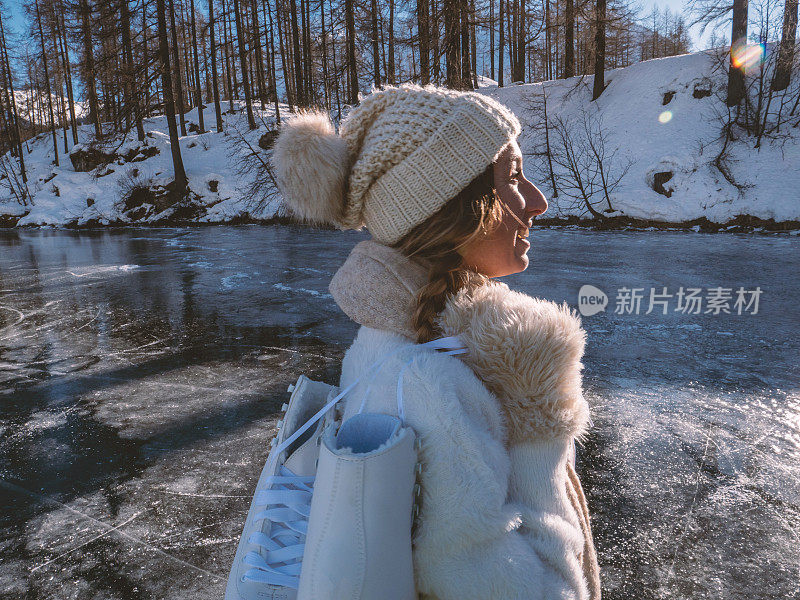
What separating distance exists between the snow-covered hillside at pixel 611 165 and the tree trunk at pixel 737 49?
0.60m

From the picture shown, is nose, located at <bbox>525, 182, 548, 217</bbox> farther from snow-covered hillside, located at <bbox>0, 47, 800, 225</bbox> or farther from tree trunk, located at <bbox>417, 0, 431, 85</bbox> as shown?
snow-covered hillside, located at <bbox>0, 47, 800, 225</bbox>

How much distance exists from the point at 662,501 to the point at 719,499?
275mm

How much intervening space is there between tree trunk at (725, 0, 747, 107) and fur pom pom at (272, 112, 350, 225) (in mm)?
20423

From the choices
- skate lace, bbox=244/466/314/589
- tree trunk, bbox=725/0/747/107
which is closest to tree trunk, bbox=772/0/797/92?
tree trunk, bbox=725/0/747/107

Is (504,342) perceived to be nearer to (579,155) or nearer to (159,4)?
(579,155)

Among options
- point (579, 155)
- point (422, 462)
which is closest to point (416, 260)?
point (422, 462)

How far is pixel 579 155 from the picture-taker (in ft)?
62.4

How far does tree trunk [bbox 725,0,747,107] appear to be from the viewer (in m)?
17.8

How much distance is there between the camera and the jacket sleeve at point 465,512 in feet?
3.10

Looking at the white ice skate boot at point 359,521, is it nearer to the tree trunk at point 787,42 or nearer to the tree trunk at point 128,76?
the tree trunk at point 128,76

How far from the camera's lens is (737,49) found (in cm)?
1822

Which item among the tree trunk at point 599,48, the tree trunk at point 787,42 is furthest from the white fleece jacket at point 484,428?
the tree trunk at point 599,48

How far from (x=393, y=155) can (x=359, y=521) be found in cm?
82

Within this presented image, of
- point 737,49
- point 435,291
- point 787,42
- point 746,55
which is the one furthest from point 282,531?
point 746,55
